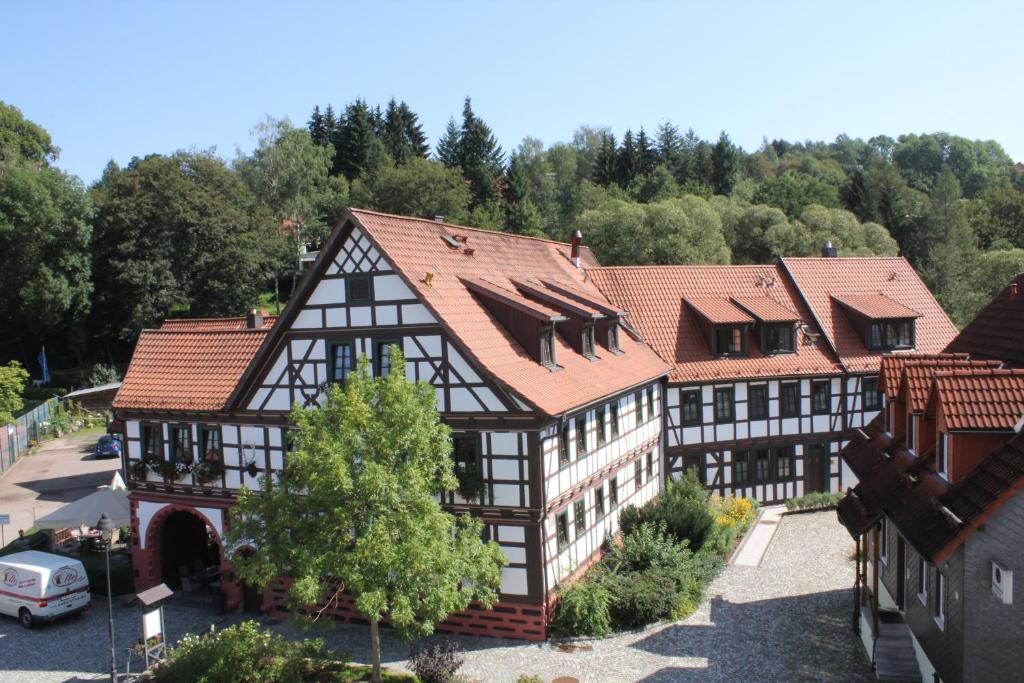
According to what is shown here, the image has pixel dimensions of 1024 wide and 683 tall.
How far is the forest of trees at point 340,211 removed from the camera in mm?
51531

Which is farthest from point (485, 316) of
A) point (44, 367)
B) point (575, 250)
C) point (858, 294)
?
point (44, 367)

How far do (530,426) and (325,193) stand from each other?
5591cm

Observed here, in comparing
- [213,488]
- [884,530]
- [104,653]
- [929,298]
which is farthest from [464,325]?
[929,298]

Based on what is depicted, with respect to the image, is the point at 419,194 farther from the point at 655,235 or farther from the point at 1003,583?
the point at 1003,583

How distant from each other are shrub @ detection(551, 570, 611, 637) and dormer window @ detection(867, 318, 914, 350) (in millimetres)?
16304

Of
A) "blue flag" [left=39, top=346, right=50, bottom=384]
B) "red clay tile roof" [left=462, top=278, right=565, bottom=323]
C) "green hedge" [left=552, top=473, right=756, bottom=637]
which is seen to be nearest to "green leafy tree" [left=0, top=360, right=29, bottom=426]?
"blue flag" [left=39, top=346, right=50, bottom=384]

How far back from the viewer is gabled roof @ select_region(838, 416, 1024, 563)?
38.7 feet

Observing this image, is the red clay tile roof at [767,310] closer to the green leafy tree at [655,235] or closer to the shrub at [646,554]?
the shrub at [646,554]

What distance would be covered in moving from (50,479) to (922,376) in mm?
36089

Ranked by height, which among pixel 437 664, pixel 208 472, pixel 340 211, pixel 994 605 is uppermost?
pixel 340 211

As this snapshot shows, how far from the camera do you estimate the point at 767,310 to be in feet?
97.3

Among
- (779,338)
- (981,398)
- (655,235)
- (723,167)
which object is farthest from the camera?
(723,167)

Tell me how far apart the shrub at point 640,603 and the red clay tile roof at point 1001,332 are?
28.8ft

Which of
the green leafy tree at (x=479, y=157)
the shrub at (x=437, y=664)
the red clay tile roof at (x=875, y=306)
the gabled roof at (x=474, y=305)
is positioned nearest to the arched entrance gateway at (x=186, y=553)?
the gabled roof at (x=474, y=305)
